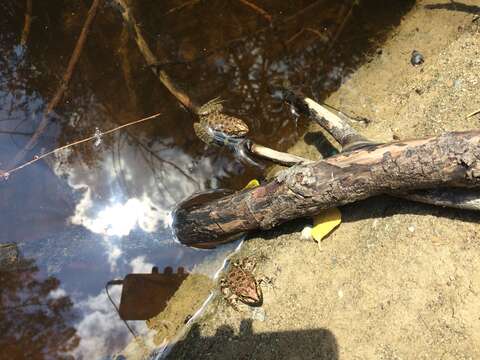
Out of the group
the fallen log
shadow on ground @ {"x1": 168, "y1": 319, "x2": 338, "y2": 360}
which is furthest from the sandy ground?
the fallen log

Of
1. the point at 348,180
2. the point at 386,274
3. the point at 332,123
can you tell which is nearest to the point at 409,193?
the point at 348,180

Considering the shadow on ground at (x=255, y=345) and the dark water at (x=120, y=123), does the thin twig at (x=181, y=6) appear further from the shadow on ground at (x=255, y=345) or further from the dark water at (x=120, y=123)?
the shadow on ground at (x=255, y=345)

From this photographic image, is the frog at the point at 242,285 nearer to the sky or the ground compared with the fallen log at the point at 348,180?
nearer to the ground

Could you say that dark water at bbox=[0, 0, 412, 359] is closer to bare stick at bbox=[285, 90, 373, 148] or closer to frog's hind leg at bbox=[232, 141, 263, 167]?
frog's hind leg at bbox=[232, 141, 263, 167]

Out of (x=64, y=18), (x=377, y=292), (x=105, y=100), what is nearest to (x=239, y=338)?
(x=377, y=292)

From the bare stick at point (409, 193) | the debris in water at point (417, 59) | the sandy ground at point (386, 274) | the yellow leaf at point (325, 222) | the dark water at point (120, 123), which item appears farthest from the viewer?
the debris in water at point (417, 59)

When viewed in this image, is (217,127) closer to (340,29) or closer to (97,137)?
(97,137)

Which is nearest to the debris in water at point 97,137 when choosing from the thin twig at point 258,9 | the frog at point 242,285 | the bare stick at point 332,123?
the frog at point 242,285
